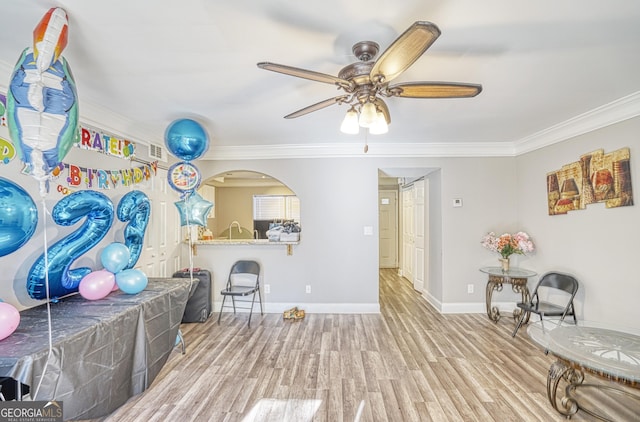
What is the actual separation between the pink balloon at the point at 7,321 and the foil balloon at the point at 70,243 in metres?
0.46

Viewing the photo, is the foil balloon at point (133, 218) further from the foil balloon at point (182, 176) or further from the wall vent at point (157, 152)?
the wall vent at point (157, 152)

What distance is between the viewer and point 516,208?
4.01 m

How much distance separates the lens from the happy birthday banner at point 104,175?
7.82 feet

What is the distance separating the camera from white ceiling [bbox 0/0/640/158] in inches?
55.0

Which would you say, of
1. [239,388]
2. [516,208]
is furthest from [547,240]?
[239,388]

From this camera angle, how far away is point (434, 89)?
1.67m

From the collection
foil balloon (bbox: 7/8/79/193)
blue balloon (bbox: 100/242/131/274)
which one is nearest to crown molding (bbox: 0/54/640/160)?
blue balloon (bbox: 100/242/131/274)

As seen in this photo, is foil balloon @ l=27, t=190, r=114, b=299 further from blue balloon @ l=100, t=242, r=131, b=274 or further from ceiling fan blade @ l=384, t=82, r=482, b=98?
ceiling fan blade @ l=384, t=82, r=482, b=98

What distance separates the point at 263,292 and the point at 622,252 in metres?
3.91

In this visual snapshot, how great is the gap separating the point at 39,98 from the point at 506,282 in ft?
14.4

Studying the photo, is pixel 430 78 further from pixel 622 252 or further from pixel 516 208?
pixel 516 208

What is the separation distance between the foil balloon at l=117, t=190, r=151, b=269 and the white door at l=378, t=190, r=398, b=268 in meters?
5.63

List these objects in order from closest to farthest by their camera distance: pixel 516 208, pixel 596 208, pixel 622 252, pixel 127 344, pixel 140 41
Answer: pixel 140 41 < pixel 127 344 < pixel 622 252 < pixel 596 208 < pixel 516 208

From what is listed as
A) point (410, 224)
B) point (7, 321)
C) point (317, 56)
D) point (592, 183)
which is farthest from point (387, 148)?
point (7, 321)
